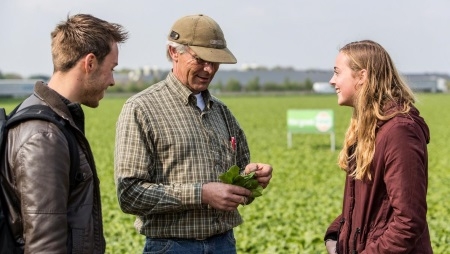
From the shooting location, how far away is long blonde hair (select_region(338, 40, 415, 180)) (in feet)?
11.8

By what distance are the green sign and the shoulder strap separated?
1949 centimetres

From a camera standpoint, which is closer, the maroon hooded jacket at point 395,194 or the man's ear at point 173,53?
the maroon hooded jacket at point 395,194

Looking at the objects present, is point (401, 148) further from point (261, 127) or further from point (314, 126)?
point (261, 127)

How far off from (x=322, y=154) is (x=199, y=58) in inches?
709

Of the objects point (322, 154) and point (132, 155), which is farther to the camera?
point (322, 154)

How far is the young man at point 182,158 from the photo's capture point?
12.6ft

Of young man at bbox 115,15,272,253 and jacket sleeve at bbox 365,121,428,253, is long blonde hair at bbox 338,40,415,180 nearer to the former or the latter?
jacket sleeve at bbox 365,121,428,253

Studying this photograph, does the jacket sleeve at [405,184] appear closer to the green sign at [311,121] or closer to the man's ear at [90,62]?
the man's ear at [90,62]

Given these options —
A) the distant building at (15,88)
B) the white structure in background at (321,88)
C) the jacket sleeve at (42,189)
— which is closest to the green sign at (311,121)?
the jacket sleeve at (42,189)

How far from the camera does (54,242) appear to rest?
295cm

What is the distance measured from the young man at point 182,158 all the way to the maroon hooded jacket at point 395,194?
580 mm

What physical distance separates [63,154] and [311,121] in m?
20.0

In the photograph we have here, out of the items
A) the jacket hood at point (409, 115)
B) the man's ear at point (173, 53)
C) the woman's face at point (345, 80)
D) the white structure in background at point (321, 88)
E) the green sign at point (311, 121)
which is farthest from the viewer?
the white structure in background at point (321, 88)

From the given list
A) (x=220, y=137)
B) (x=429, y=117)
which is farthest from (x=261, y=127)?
(x=220, y=137)
